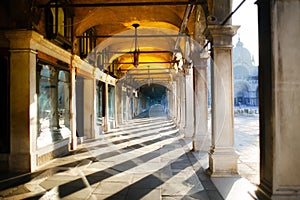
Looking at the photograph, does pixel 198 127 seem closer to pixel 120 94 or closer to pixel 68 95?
pixel 68 95

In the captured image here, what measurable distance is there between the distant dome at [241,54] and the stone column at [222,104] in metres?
51.4

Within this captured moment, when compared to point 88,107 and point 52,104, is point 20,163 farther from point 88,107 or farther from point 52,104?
point 88,107

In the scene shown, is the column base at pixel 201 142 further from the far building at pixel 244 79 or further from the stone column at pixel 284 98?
the far building at pixel 244 79

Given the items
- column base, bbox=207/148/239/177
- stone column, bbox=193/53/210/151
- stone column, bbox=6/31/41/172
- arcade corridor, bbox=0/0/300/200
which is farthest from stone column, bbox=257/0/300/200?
stone column, bbox=193/53/210/151

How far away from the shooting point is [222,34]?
5.64m

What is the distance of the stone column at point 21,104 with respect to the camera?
627cm

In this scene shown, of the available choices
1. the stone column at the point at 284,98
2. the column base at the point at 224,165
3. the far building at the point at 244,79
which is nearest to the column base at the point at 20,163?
the column base at the point at 224,165

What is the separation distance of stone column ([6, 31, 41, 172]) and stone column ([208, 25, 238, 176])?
169 inches

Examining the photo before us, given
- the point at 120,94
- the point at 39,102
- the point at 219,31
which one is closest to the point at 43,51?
the point at 39,102

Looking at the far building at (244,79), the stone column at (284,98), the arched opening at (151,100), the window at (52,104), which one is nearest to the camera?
the stone column at (284,98)

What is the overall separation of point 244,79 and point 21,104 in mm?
48144

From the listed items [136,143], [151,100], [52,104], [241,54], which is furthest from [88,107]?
[151,100]

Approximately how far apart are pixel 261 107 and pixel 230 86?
8.24ft

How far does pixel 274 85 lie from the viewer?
2.88 meters
